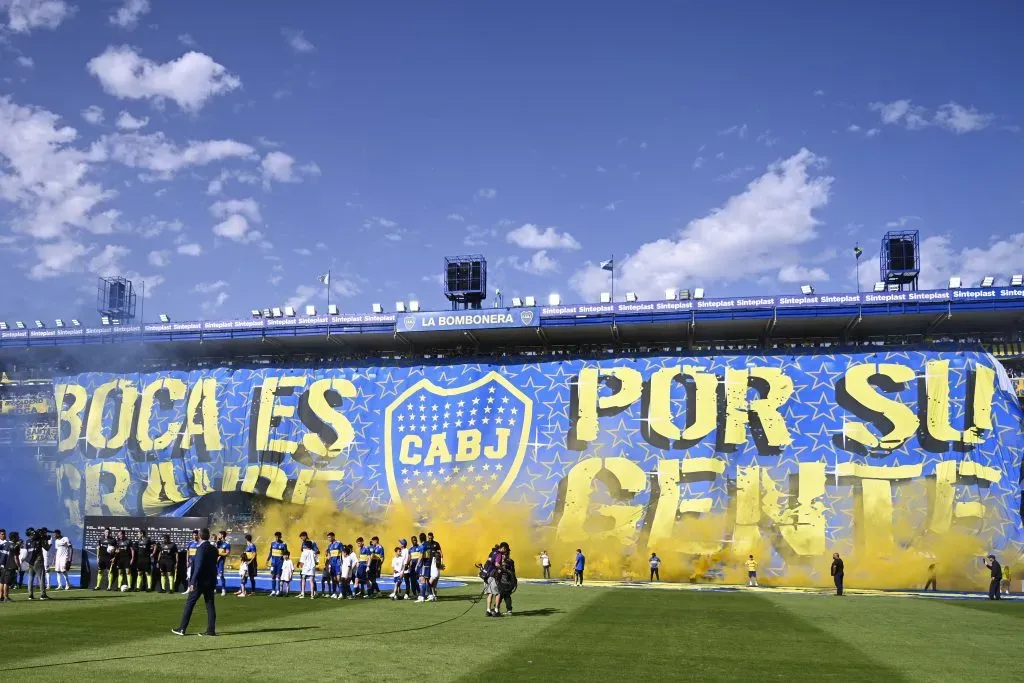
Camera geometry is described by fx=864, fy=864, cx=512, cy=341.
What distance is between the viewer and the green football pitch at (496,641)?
41.2 feet

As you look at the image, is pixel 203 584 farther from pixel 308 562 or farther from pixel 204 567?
pixel 308 562

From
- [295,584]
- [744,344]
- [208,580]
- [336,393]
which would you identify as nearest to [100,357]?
[336,393]

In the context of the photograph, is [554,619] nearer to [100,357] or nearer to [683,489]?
[683,489]

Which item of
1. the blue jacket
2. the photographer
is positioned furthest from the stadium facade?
the blue jacket

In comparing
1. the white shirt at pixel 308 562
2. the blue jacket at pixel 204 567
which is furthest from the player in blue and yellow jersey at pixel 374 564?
the blue jacket at pixel 204 567

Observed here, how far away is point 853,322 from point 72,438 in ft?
154

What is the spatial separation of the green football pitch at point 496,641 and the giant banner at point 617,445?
17.9 meters

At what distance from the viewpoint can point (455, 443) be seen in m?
47.8

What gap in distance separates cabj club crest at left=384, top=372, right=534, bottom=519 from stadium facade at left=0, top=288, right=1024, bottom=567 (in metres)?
0.12

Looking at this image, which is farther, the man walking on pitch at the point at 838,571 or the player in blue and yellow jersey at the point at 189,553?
the man walking on pitch at the point at 838,571

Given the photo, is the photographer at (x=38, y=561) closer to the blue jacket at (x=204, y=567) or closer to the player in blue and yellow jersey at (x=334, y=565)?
the player in blue and yellow jersey at (x=334, y=565)

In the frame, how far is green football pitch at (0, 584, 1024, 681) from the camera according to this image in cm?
1255

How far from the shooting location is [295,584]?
107ft

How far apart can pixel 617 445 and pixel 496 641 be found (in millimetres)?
30439
